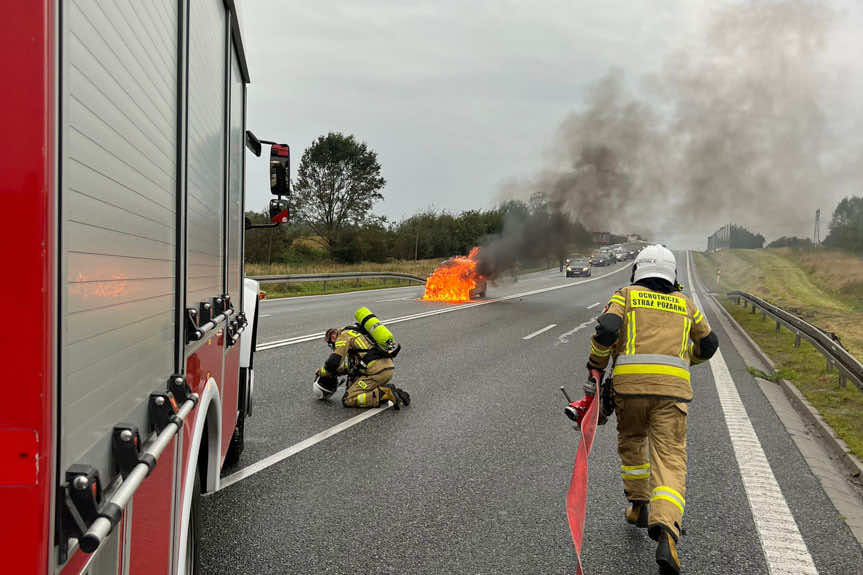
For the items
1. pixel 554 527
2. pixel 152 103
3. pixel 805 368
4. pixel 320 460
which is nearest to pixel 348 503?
pixel 320 460

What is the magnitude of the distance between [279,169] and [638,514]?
3.42 meters

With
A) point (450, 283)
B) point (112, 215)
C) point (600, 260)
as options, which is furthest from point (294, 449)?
point (600, 260)

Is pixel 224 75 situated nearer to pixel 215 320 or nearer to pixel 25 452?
pixel 215 320

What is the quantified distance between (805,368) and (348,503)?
8741 mm

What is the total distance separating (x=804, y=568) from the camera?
11.6ft

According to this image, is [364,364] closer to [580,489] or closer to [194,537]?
[580,489]

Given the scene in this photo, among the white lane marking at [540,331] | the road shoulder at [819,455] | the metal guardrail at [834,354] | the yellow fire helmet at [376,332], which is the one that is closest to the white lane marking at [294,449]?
the yellow fire helmet at [376,332]

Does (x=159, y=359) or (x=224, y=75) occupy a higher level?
(x=224, y=75)

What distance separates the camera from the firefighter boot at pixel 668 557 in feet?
10.3

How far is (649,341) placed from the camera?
12.5 feet

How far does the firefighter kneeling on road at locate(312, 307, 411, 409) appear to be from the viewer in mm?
6730

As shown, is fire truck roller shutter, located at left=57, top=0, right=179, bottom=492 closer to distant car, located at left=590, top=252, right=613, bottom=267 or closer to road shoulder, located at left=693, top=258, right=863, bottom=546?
road shoulder, located at left=693, top=258, right=863, bottom=546

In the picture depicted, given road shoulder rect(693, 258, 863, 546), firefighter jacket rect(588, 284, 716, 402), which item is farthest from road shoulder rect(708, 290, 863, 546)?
firefighter jacket rect(588, 284, 716, 402)

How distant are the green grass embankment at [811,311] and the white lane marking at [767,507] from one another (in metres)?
0.90
